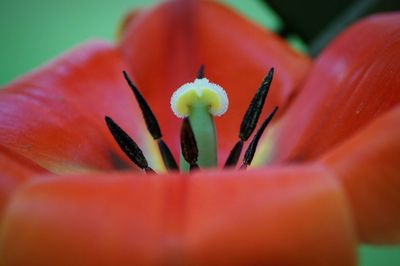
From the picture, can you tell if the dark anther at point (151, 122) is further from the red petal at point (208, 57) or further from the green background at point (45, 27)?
the green background at point (45, 27)

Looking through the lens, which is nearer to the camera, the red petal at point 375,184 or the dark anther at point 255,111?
the red petal at point 375,184

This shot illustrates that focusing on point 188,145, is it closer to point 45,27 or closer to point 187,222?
point 187,222

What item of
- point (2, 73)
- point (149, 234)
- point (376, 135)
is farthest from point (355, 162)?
point (2, 73)

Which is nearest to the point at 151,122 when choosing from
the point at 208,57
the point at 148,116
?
the point at 148,116

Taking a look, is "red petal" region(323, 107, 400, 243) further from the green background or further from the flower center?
the green background

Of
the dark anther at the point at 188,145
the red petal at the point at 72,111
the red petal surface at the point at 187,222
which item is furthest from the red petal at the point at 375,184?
the red petal at the point at 72,111

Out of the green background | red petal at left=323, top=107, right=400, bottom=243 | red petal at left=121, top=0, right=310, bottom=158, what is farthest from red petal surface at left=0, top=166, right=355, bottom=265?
the green background

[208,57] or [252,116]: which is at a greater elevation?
[208,57]
